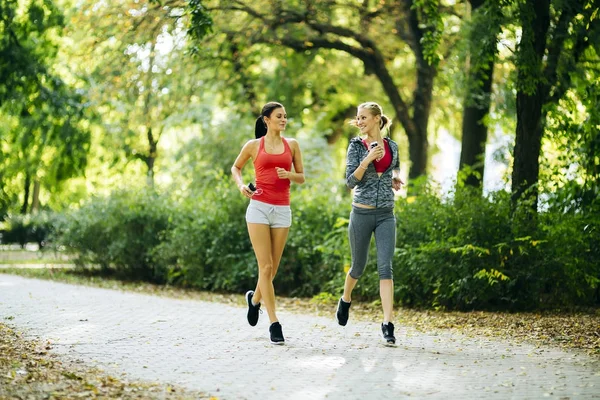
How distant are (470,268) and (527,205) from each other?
3.79 ft

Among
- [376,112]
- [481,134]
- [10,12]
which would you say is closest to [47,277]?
[10,12]

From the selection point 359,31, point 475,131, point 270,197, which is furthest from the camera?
point 359,31

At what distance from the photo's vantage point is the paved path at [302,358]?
582 centimetres

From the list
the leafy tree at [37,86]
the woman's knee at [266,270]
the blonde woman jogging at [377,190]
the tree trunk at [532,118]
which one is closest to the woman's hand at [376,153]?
the blonde woman jogging at [377,190]

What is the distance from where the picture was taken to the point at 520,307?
11.0m

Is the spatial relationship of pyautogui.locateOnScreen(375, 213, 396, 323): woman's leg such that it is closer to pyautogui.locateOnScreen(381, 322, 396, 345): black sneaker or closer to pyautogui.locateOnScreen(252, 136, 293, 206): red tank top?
pyautogui.locateOnScreen(381, 322, 396, 345): black sneaker

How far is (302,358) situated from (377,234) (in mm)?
1524

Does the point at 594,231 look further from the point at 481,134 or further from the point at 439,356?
the point at 481,134

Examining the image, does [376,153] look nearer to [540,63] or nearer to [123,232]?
[540,63]

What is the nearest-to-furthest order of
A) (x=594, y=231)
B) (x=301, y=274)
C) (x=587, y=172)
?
(x=594, y=231) → (x=587, y=172) → (x=301, y=274)

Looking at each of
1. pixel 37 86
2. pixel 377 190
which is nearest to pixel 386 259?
pixel 377 190

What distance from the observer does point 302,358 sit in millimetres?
7035

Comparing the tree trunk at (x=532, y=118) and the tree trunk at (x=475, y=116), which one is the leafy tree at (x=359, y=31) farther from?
the tree trunk at (x=532, y=118)

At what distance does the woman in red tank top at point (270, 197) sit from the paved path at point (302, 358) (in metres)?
0.61
